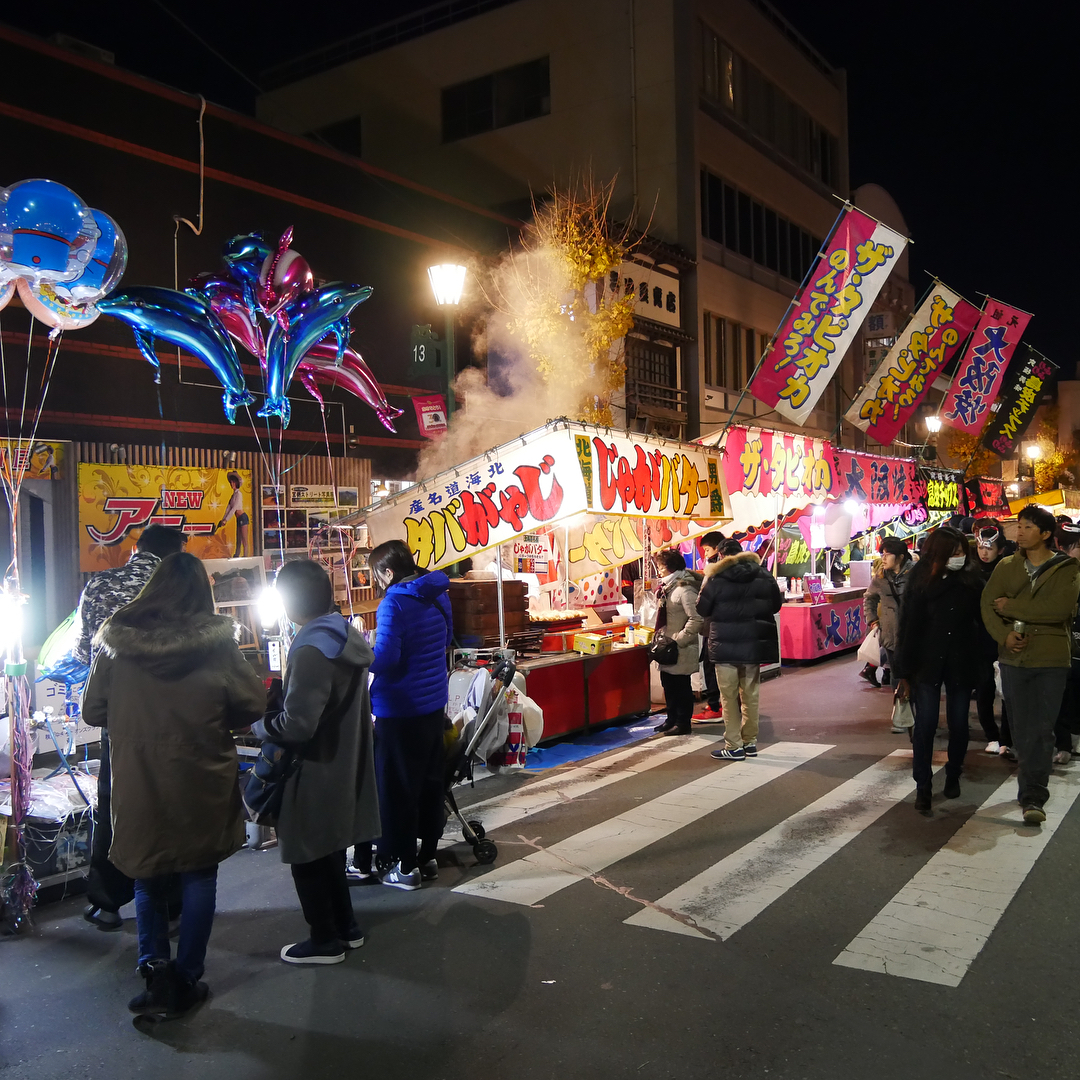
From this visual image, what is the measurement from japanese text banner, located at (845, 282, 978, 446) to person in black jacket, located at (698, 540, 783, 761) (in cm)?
731

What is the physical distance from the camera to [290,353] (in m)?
10.4

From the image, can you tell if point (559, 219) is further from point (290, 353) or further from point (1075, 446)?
point (1075, 446)

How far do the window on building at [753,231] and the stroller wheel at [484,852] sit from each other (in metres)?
20.9

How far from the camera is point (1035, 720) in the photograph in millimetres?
6555

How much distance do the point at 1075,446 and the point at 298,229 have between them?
62.4 m

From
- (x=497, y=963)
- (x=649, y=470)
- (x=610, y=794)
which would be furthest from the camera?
(x=649, y=470)

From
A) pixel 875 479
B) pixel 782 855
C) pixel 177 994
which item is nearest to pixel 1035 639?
pixel 782 855

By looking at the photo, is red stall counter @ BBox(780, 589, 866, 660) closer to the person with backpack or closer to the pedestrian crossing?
the pedestrian crossing

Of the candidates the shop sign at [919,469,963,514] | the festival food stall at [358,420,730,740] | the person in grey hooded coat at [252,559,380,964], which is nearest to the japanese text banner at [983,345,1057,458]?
the shop sign at [919,469,963,514]

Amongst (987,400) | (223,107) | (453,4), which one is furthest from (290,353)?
(453,4)

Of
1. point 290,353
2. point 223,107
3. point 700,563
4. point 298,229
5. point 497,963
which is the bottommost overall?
point 497,963

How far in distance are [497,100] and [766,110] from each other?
8114mm

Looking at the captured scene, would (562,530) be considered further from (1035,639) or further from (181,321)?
(1035,639)

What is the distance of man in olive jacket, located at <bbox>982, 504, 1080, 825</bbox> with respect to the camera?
21.2 feet
